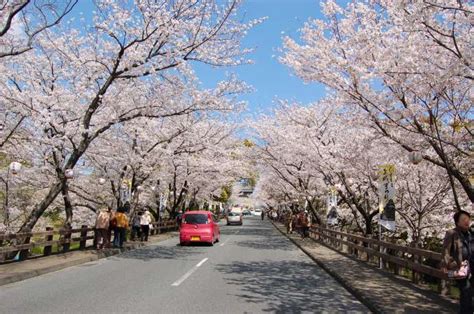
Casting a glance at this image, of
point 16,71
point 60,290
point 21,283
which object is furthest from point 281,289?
point 16,71

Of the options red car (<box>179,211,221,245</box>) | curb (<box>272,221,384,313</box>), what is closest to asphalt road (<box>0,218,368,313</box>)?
curb (<box>272,221,384,313</box>)

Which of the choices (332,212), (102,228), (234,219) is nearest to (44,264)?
(102,228)

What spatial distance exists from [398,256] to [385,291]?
3610mm

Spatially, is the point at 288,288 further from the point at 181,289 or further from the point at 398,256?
the point at 398,256

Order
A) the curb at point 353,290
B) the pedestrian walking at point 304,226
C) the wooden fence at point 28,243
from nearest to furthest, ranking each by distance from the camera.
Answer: the curb at point 353,290, the wooden fence at point 28,243, the pedestrian walking at point 304,226

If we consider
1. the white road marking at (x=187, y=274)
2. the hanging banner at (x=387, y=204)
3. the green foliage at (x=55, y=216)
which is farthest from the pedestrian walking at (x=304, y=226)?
the green foliage at (x=55, y=216)

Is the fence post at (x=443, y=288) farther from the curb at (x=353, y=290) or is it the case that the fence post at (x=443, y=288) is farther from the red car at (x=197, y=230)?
the red car at (x=197, y=230)

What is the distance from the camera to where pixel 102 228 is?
17469 mm

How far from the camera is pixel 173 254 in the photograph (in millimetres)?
17359

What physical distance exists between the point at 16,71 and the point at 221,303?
42.6 feet

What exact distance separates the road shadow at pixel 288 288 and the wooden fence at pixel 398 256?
Result: 1.74m

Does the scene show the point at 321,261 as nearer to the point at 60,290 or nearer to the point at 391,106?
the point at 391,106

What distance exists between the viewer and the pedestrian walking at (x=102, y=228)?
1745 cm

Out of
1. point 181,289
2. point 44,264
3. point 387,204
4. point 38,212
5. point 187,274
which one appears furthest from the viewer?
point 38,212
